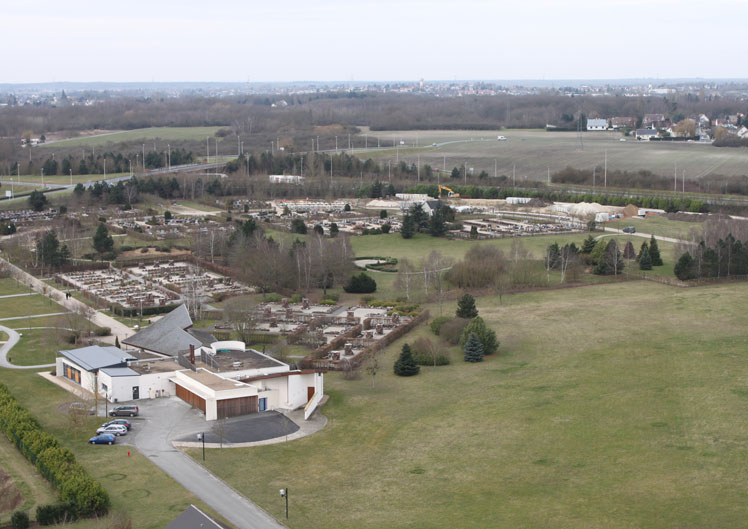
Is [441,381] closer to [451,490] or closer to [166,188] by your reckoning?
[451,490]

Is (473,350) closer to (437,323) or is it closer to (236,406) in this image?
(437,323)

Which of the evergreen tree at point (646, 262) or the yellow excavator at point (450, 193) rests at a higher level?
the yellow excavator at point (450, 193)

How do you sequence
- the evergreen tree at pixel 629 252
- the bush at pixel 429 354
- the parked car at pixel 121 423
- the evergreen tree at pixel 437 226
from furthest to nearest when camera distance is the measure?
the evergreen tree at pixel 437 226 → the evergreen tree at pixel 629 252 → the bush at pixel 429 354 → the parked car at pixel 121 423

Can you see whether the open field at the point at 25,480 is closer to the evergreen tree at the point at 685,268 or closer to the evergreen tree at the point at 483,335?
the evergreen tree at the point at 483,335

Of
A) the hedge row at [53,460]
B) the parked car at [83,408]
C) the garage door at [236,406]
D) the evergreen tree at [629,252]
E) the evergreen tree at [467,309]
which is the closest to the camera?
the hedge row at [53,460]

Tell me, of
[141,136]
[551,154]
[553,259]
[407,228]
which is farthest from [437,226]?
[141,136]

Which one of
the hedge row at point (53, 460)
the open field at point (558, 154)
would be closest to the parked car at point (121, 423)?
the hedge row at point (53, 460)

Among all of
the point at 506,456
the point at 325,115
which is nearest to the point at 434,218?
the point at 506,456

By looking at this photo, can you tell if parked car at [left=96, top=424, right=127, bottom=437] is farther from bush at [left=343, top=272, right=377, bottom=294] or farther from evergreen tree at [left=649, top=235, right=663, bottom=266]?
evergreen tree at [left=649, top=235, right=663, bottom=266]
